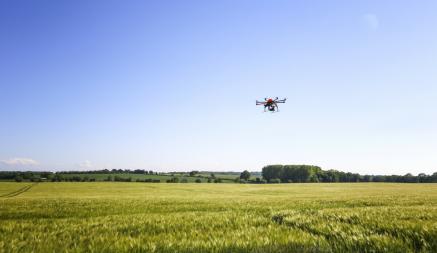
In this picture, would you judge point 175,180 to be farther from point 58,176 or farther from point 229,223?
point 229,223

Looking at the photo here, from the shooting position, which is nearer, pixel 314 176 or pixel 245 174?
pixel 314 176

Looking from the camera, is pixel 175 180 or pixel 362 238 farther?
pixel 175 180

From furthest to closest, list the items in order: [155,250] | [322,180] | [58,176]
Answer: [322,180] → [58,176] → [155,250]

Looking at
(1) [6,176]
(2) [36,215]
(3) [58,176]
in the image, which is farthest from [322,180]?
(2) [36,215]

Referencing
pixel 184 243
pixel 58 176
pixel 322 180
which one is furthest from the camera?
pixel 322 180

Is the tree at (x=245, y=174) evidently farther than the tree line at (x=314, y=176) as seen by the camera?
Yes

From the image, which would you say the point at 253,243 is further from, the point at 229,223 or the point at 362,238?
the point at 229,223

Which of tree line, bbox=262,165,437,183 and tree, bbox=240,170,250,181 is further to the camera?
tree, bbox=240,170,250,181

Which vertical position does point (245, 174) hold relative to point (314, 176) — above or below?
above

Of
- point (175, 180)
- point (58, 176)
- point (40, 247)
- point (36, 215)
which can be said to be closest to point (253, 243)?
point (40, 247)
